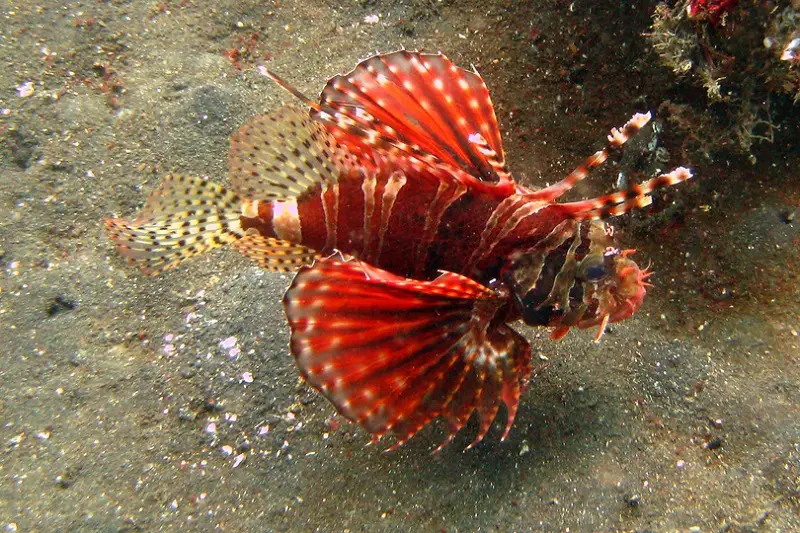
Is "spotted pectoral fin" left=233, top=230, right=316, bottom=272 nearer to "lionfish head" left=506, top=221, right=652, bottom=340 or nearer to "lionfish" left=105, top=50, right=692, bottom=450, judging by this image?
"lionfish" left=105, top=50, right=692, bottom=450

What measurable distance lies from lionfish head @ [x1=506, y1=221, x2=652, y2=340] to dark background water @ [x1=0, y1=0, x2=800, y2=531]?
0.81 meters

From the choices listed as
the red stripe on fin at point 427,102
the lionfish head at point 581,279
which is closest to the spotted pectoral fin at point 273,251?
the red stripe on fin at point 427,102

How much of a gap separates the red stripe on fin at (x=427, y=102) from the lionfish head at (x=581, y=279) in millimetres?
582

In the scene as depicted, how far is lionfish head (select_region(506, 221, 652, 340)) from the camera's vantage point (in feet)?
9.01

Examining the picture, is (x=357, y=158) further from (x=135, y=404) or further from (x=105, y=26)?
(x=105, y=26)

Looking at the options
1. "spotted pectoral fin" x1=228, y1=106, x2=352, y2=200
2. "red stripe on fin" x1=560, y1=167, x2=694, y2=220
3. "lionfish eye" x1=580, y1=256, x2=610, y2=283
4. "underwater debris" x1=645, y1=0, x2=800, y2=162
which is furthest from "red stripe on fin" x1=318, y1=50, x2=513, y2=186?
"underwater debris" x1=645, y1=0, x2=800, y2=162

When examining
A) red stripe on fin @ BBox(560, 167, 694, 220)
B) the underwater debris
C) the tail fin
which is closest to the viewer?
red stripe on fin @ BBox(560, 167, 694, 220)

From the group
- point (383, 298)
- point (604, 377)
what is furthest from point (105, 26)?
point (604, 377)

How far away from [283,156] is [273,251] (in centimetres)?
60

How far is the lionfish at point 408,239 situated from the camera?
2.70 metres

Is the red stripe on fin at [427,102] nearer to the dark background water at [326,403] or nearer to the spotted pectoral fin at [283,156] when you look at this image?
the spotted pectoral fin at [283,156]

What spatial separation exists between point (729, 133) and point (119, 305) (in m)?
4.40

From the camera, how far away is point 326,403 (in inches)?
138

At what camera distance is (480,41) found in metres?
4.30
